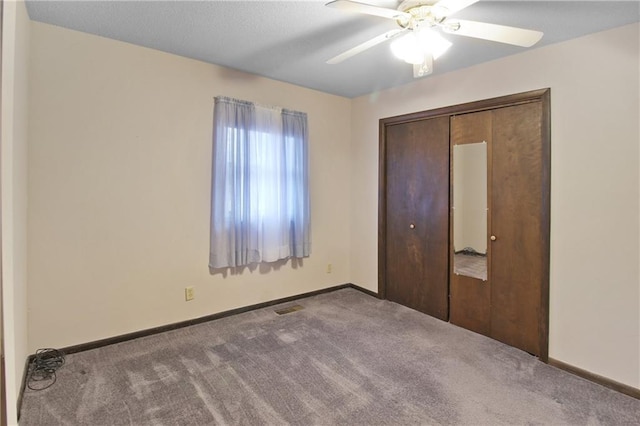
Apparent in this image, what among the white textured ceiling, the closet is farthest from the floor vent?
the white textured ceiling

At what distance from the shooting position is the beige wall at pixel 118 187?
2361mm

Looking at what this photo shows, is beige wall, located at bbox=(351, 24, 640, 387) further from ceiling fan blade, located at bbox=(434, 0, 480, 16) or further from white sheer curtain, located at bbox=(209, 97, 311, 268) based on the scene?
white sheer curtain, located at bbox=(209, 97, 311, 268)

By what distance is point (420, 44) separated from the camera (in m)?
1.82

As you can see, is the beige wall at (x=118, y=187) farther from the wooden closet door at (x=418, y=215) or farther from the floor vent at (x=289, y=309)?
the wooden closet door at (x=418, y=215)

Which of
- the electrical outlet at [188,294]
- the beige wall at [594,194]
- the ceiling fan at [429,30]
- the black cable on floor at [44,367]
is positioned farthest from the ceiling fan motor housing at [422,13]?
the black cable on floor at [44,367]

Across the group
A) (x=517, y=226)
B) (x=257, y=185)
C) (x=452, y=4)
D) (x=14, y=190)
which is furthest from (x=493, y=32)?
(x=14, y=190)

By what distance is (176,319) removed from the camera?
9.79 ft

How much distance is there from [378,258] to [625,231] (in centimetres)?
220

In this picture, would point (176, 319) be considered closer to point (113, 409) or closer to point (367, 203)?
point (113, 409)

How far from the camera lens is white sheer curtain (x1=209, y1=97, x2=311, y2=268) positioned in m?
3.10

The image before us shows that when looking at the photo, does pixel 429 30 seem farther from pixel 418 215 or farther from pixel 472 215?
pixel 418 215

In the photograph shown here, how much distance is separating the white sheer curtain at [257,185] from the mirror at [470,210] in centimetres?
153

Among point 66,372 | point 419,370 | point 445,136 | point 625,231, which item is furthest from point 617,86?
point 66,372

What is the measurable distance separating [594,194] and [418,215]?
4.82 ft
